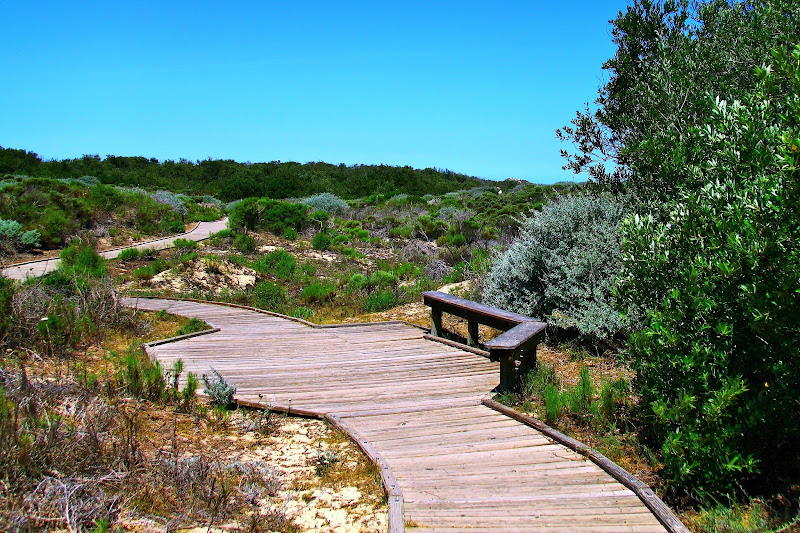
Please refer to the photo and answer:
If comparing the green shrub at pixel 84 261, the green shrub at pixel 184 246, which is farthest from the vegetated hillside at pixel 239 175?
the green shrub at pixel 84 261

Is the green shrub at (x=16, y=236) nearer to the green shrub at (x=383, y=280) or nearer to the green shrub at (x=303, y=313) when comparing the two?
the green shrub at (x=303, y=313)

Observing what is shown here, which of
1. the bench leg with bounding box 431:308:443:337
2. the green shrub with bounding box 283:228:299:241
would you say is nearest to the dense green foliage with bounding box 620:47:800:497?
the bench leg with bounding box 431:308:443:337

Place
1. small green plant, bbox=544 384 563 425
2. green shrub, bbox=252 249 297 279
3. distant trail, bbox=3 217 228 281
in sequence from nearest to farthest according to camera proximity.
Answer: small green plant, bbox=544 384 563 425, distant trail, bbox=3 217 228 281, green shrub, bbox=252 249 297 279

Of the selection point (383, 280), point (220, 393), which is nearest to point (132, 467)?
point (220, 393)

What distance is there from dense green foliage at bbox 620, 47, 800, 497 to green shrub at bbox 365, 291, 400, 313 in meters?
7.25

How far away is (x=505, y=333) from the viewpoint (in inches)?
251

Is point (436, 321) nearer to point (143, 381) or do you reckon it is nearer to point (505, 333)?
point (505, 333)

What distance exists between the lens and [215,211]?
32344 millimetres

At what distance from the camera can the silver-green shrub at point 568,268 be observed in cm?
778

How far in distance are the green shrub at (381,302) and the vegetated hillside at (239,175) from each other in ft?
115

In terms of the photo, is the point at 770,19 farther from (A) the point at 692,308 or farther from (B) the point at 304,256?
(B) the point at 304,256

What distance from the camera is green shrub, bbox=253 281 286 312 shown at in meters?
11.8

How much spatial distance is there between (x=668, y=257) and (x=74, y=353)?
258 inches

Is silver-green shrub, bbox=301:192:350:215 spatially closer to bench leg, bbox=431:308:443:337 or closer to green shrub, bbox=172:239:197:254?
green shrub, bbox=172:239:197:254
